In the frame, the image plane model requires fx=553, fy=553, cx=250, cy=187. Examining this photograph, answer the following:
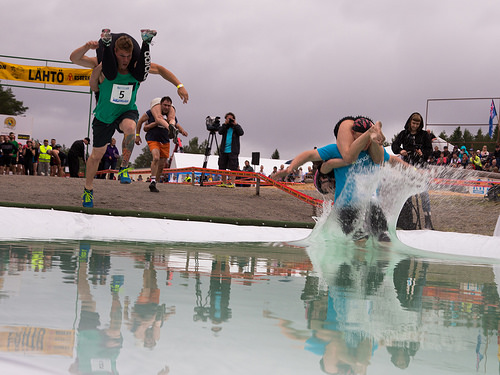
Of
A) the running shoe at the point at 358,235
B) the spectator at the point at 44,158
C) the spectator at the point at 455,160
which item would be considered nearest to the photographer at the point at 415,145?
the running shoe at the point at 358,235

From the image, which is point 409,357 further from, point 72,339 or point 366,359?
point 72,339

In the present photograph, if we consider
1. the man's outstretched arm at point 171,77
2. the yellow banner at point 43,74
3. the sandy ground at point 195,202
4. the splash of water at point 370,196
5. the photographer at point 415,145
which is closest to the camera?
the splash of water at point 370,196

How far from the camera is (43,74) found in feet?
50.4

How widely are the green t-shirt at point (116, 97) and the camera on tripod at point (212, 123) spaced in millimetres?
5470

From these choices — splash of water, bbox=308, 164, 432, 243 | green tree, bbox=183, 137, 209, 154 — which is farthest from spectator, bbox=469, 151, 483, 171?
green tree, bbox=183, 137, 209, 154

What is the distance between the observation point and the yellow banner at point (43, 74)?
50.3ft

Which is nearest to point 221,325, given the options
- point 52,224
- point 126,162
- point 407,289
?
point 407,289

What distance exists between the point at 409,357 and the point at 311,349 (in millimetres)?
252

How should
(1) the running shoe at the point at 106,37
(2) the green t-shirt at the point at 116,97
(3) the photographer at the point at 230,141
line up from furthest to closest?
(3) the photographer at the point at 230,141 < (2) the green t-shirt at the point at 116,97 < (1) the running shoe at the point at 106,37

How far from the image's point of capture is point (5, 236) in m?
4.50

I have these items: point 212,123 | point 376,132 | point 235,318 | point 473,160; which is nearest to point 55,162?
point 212,123

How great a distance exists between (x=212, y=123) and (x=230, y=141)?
103 centimetres

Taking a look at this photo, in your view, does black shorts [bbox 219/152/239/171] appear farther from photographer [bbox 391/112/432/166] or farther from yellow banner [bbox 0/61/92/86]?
yellow banner [bbox 0/61/92/86]

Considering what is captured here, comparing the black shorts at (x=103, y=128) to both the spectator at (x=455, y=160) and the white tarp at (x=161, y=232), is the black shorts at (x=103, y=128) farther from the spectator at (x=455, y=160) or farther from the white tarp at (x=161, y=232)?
the spectator at (x=455, y=160)
